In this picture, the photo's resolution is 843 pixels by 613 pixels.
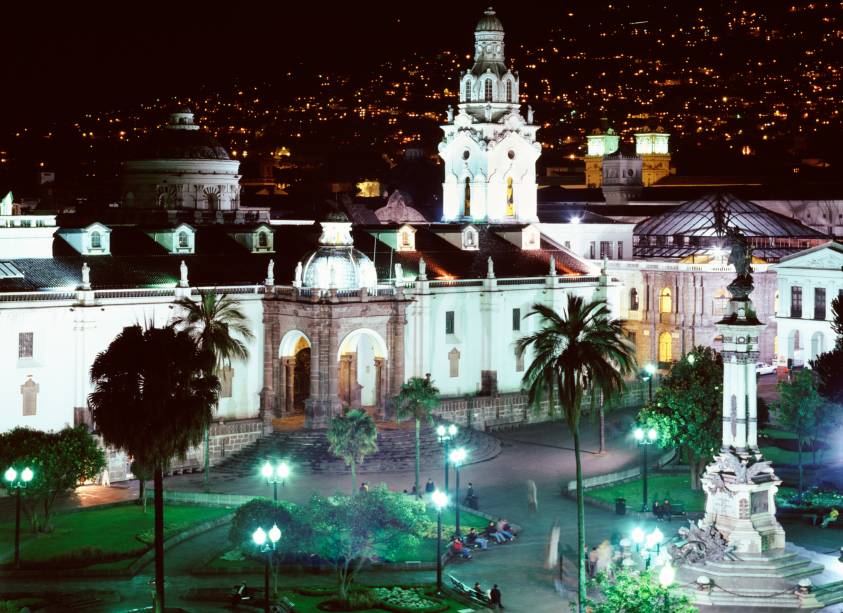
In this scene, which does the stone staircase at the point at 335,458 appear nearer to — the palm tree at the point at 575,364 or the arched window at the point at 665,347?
the palm tree at the point at 575,364

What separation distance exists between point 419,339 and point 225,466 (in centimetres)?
1466

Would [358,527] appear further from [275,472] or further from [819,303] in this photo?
[819,303]

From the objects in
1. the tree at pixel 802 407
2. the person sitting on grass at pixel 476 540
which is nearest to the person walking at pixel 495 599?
the person sitting on grass at pixel 476 540

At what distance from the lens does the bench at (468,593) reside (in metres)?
50.2

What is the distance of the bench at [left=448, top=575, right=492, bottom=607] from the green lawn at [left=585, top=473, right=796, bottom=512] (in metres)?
13.6

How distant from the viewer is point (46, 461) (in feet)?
195

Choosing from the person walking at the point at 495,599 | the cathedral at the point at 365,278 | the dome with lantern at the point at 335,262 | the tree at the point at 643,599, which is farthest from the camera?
the dome with lantern at the point at 335,262

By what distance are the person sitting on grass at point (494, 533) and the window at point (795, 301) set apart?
1726 inches

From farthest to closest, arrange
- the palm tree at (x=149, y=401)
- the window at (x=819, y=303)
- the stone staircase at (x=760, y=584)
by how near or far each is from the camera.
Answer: the window at (x=819, y=303), the stone staircase at (x=760, y=584), the palm tree at (x=149, y=401)

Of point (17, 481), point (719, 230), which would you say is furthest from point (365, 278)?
point (719, 230)

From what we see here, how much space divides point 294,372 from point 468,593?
31.2m

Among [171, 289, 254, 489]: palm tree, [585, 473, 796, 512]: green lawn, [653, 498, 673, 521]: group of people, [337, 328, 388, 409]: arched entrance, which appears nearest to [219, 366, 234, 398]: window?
[171, 289, 254, 489]: palm tree

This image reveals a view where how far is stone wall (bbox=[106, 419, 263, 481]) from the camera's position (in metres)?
70.8

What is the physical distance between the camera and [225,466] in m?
72.8
